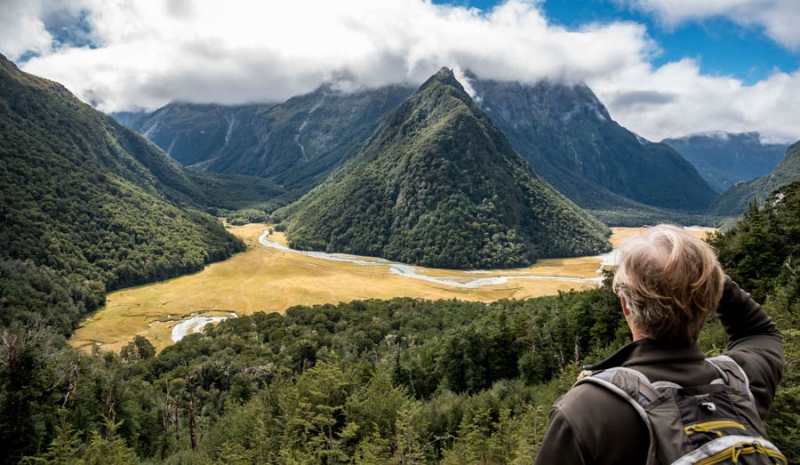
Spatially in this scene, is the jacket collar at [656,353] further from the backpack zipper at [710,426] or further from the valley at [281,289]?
the valley at [281,289]

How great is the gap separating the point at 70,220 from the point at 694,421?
536 ft

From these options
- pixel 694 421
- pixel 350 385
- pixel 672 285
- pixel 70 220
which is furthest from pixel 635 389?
pixel 70 220

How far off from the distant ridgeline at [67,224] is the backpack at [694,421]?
96.5m

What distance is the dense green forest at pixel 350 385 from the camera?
20.5m

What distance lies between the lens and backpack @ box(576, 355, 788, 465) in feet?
7.84

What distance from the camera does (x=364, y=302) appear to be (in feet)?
299

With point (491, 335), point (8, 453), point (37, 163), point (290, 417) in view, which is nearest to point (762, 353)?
point (290, 417)

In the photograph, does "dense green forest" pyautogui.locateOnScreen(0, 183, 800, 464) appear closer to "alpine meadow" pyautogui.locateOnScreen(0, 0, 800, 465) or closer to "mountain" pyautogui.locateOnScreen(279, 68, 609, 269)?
"alpine meadow" pyautogui.locateOnScreen(0, 0, 800, 465)

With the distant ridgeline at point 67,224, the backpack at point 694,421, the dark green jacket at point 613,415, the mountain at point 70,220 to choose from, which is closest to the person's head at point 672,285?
the dark green jacket at point 613,415

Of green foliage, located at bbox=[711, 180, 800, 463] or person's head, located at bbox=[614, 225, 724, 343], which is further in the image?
green foliage, located at bbox=[711, 180, 800, 463]

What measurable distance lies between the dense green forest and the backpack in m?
12.0

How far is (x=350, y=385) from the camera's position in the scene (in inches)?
1120

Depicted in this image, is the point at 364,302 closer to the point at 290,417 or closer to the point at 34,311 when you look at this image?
the point at 34,311

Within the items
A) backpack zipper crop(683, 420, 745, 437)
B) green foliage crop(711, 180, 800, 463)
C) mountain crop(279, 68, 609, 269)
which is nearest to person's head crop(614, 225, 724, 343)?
backpack zipper crop(683, 420, 745, 437)
